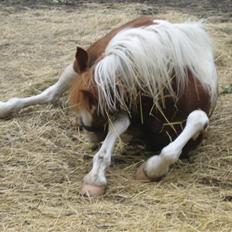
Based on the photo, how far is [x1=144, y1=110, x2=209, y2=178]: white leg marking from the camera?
3.19 metres

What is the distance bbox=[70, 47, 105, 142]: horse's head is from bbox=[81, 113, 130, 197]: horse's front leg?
8cm

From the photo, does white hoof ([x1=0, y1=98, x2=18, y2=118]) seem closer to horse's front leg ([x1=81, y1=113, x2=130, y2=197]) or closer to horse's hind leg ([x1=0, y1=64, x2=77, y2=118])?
horse's hind leg ([x1=0, y1=64, x2=77, y2=118])

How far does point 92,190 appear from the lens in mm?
3090

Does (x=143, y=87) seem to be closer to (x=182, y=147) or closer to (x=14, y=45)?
(x=182, y=147)

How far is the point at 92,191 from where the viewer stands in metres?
3.08

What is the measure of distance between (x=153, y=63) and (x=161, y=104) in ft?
0.76

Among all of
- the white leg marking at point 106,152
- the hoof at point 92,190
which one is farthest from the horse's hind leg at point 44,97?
the hoof at point 92,190

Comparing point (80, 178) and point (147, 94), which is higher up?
point (147, 94)

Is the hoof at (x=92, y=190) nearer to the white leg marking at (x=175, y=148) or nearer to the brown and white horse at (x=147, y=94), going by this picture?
the brown and white horse at (x=147, y=94)

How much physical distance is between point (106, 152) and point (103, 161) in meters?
0.05

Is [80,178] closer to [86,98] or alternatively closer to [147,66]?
[86,98]

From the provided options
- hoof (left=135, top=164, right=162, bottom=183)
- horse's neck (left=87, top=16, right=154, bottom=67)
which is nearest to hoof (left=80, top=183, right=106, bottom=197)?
hoof (left=135, top=164, right=162, bottom=183)

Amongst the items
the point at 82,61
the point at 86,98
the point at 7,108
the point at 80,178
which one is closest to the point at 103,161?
the point at 80,178

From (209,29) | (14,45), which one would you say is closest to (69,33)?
(14,45)
